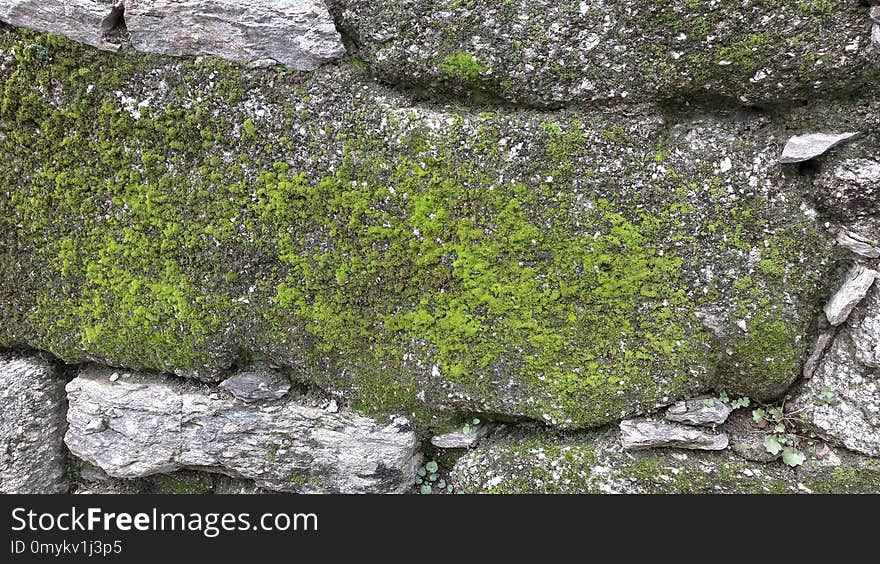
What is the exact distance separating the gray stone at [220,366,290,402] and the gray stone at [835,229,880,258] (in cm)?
243

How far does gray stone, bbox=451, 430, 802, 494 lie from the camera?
7.88 feet

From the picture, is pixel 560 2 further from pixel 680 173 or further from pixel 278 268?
pixel 278 268

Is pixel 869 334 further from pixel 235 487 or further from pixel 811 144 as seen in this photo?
pixel 235 487

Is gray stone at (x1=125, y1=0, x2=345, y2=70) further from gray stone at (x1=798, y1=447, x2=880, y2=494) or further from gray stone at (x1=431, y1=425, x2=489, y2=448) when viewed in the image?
gray stone at (x1=798, y1=447, x2=880, y2=494)

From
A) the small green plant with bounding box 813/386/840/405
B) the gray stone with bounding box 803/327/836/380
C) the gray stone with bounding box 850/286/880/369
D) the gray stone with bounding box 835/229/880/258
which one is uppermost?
the gray stone with bounding box 835/229/880/258

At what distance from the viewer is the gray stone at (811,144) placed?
85.0 inches

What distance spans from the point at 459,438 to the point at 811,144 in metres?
1.88

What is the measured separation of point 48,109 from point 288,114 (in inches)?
41.3

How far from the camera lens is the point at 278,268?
8.23 feet

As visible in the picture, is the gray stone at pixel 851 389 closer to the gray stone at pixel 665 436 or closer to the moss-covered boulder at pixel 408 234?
the moss-covered boulder at pixel 408 234

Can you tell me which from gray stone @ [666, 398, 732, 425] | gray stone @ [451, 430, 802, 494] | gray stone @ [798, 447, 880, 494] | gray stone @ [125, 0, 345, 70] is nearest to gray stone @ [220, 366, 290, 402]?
gray stone @ [451, 430, 802, 494]

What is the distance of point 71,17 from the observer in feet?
7.63

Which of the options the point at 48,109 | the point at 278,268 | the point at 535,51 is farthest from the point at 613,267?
the point at 48,109

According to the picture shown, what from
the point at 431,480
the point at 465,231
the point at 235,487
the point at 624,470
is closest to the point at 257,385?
the point at 235,487
